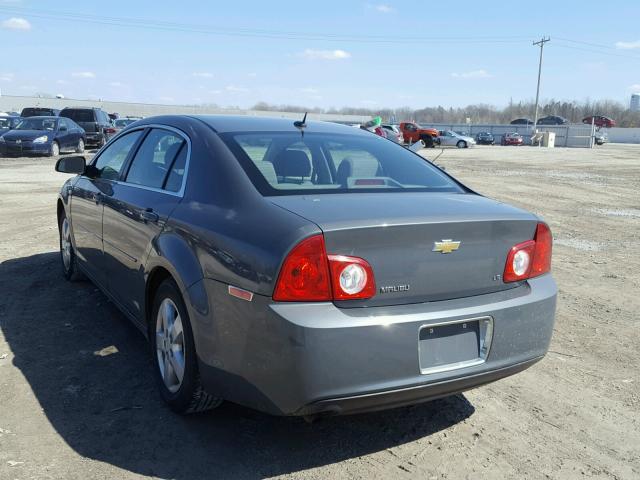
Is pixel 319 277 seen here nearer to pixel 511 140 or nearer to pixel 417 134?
pixel 417 134

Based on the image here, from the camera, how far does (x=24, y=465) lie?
2930 mm

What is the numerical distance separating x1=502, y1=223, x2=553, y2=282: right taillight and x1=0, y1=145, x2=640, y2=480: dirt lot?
0.90m

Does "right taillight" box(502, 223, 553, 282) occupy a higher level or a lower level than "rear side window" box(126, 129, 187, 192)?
lower

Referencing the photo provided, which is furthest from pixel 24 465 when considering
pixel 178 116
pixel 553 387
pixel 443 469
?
pixel 553 387

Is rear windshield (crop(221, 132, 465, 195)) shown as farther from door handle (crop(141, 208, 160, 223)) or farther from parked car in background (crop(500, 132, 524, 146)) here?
parked car in background (crop(500, 132, 524, 146))

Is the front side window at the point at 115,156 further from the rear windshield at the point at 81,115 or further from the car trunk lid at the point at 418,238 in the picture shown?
the rear windshield at the point at 81,115

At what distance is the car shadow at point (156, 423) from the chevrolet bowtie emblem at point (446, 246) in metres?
1.10

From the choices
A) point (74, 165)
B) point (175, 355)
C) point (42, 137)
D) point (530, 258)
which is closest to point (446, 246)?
point (530, 258)

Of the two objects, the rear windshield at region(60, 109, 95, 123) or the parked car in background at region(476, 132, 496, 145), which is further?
the parked car in background at region(476, 132, 496, 145)

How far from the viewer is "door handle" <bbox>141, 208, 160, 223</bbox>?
3661 mm

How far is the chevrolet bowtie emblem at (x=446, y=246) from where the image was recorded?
9.39ft

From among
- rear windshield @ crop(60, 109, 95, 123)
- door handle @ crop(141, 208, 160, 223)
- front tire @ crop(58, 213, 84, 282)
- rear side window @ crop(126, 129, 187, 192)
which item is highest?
rear windshield @ crop(60, 109, 95, 123)

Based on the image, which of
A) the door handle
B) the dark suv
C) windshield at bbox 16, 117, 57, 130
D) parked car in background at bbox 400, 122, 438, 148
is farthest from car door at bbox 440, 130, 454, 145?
the door handle

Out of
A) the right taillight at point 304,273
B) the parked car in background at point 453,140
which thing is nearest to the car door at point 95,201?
the right taillight at point 304,273
